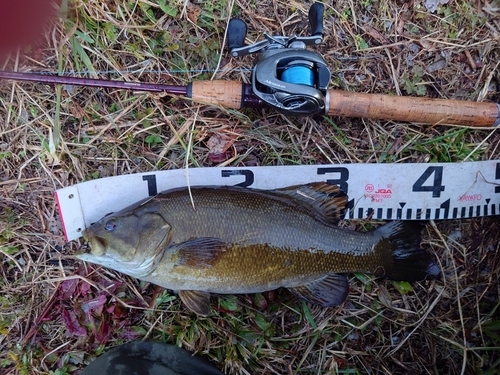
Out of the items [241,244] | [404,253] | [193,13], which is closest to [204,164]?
[241,244]

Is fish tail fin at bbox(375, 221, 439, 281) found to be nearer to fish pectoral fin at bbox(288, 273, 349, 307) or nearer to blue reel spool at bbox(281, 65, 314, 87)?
fish pectoral fin at bbox(288, 273, 349, 307)

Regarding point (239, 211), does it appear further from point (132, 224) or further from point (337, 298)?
point (337, 298)

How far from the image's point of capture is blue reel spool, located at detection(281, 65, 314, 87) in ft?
8.20

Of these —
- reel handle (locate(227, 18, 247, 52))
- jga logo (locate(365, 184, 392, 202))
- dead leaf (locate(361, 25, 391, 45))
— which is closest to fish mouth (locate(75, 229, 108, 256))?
reel handle (locate(227, 18, 247, 52))

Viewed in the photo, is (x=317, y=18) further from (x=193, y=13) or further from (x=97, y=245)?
(x=97, y=245)

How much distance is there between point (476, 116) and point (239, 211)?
6.13 feet

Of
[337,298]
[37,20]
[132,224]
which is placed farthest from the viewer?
[37,20]

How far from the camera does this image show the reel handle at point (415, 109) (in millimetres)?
2789

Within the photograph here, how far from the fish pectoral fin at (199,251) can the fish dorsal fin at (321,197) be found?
0.57 metres

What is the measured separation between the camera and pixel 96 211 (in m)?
2.78

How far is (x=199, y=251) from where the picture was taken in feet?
7.88

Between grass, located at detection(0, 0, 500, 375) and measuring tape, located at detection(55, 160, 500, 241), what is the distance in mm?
115

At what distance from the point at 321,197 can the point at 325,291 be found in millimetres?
645

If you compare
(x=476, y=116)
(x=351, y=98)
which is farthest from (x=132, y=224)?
(x=476, y=116)
